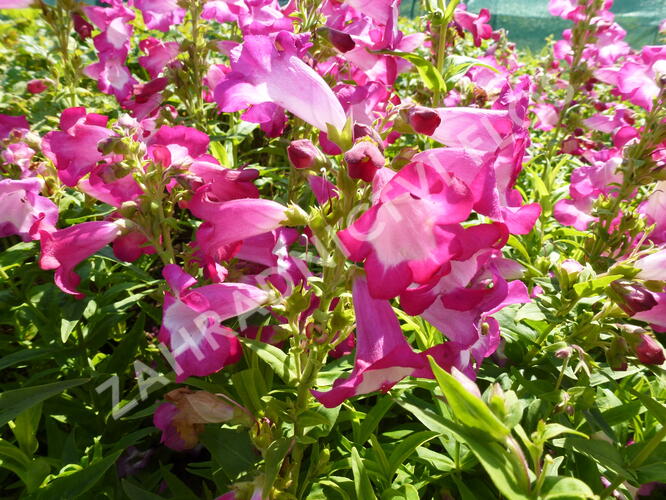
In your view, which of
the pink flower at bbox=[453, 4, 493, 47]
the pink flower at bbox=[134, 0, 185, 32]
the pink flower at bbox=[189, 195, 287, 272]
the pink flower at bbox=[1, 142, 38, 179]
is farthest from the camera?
the pink flower at bbox=[453, 4, 493, 47]

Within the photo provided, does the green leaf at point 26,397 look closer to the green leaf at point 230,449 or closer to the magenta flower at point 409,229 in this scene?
the green leaf at point 230,449

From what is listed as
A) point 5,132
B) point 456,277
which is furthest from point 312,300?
point 5,132

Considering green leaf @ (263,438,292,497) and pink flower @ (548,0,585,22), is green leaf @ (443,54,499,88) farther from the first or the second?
pink flower @ (548,0,585,22)

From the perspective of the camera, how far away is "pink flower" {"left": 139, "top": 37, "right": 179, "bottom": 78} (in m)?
2.79

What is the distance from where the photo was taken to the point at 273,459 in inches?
49.2

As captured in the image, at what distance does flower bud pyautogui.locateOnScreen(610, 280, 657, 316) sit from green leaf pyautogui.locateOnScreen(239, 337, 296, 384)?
0.97 meters

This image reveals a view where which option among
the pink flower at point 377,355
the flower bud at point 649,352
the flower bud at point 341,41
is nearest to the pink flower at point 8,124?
the flower bud at point 341,41

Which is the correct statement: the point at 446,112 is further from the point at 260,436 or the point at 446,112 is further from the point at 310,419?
the point at 260,436

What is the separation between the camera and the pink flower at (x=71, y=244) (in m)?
1.58

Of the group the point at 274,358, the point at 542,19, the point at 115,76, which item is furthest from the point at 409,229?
the point at 542,19

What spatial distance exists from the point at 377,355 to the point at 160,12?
239cm

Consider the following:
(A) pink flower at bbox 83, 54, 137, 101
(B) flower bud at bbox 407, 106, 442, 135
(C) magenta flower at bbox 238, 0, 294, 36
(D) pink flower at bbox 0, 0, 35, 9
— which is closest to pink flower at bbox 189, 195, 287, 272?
(B) flower bud at bbox 407, 106, 442, 135

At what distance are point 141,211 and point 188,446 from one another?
2.39ft

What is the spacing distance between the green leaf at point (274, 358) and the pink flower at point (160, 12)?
2.11 metres
